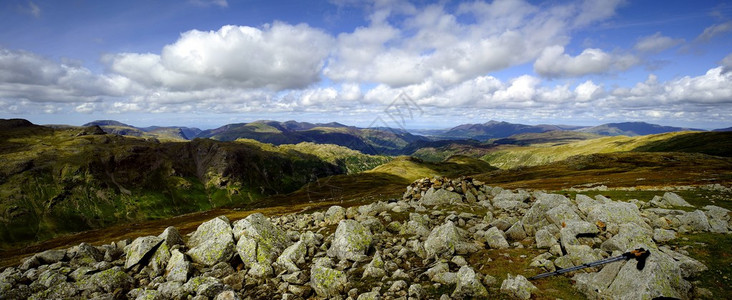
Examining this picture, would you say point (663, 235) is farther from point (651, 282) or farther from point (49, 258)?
point (49, 258)

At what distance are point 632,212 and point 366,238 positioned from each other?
820 inches

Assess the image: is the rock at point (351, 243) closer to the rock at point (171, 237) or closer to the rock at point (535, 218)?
the rock at point (535, 218)

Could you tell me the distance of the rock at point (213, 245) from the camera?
22.7 m

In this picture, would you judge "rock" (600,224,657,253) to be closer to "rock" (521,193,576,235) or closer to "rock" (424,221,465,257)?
"rock" (521,193,576,235)

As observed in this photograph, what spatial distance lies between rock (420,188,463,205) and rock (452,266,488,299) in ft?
73.0

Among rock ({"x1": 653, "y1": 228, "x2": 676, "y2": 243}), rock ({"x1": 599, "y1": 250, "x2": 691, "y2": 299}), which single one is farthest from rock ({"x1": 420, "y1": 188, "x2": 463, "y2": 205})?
rock ({"x1": 599, "y1": 250, "x2": 691, "y2": 299})

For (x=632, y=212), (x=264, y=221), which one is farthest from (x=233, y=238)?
(x=632, y=212)

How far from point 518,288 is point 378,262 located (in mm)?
8187

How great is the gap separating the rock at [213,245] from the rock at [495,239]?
1960 centimetres

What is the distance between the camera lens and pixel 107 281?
20.6 m

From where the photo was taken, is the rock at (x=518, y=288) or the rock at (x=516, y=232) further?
the rock at (x=516, y=232)

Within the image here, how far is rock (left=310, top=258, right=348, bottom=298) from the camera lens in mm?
18016

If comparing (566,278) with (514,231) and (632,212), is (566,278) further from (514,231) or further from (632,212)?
(632,212)

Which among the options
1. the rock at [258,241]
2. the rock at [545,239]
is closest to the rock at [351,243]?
the rock at [258,241]
